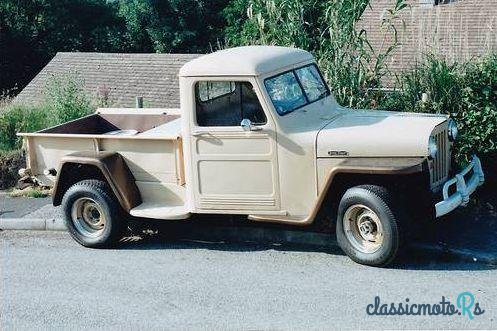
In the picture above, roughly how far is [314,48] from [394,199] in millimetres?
4714

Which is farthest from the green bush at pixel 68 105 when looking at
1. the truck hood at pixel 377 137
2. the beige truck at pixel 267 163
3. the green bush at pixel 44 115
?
the truck hood at pixel 377 137

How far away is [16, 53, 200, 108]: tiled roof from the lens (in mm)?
18391

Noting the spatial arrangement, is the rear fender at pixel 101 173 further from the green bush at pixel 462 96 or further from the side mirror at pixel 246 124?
the green bush at pixel 462 96

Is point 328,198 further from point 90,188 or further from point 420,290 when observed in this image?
point 90,188

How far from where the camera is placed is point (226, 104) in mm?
7680

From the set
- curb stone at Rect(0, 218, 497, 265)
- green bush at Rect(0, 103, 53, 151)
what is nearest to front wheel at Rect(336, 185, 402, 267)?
curb stone at Rect(0, 218, 497, 265)

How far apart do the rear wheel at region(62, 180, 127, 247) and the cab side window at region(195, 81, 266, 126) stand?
151cm

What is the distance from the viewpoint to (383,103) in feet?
33.3

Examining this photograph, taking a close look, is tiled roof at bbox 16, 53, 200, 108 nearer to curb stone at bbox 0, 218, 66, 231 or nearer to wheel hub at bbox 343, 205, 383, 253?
curb stone at bbox 0, 218, 66, 231

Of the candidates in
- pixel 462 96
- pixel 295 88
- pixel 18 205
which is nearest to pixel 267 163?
pixel 295 88

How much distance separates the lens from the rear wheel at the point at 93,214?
8289 mm

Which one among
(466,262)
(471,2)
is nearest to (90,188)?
(466,262)

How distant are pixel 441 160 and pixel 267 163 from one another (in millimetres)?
1840

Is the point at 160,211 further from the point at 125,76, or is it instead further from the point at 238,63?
the point at 125,76
